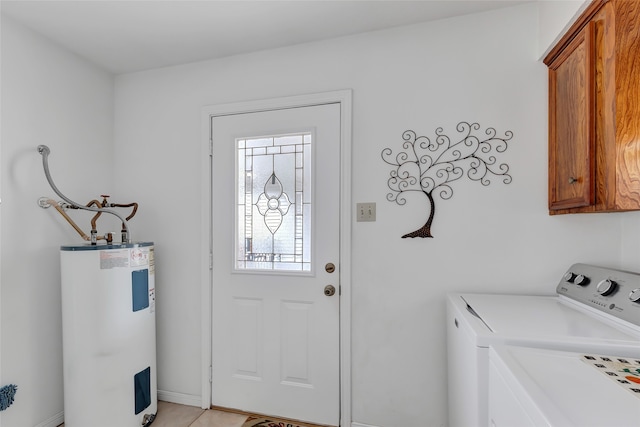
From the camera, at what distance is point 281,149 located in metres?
2.04

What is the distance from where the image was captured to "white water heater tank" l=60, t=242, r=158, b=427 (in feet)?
5.75

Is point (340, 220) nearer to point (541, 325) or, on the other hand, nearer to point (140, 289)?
point (541, 325)

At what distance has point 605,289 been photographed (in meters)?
1.26

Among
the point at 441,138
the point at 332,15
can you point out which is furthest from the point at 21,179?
the point at 441,138

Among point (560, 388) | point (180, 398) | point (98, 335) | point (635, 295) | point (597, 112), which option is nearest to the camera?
point (560, 388)

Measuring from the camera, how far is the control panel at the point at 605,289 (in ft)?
3.71

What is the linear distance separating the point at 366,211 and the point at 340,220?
0.54ft

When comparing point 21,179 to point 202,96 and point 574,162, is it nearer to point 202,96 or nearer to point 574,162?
point 202,96

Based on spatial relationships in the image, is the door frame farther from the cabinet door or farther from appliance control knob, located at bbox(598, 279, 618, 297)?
appliance control knob, located at bbox(598, 279, 618, 297)

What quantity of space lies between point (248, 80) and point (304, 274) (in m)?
1.33

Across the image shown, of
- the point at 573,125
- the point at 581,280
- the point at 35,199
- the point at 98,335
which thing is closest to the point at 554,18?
the point at 573,125

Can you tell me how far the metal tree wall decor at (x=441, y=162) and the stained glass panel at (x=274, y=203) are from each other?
526 mm

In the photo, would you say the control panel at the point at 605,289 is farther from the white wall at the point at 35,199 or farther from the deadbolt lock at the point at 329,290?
the white wall at the point at 35,199

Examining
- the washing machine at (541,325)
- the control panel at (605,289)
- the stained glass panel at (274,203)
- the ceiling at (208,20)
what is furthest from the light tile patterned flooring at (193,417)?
the ceiling at (208,20)
